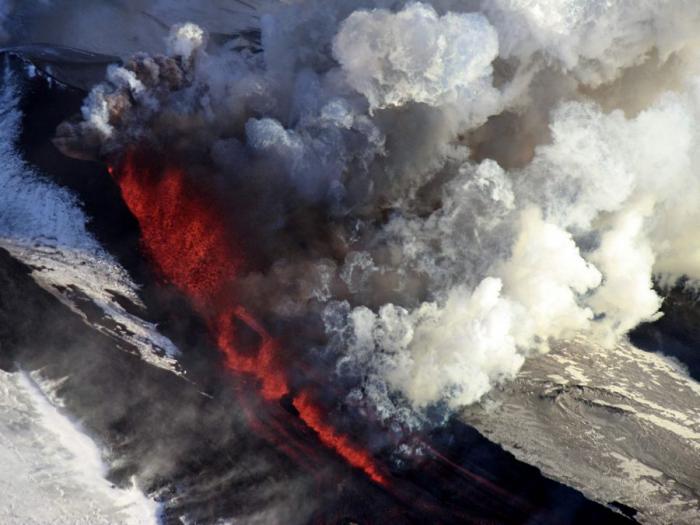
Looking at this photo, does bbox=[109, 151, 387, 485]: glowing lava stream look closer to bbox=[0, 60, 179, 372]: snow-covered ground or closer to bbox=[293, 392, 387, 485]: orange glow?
bbox=[293, 392, 387, 485]: orange glow

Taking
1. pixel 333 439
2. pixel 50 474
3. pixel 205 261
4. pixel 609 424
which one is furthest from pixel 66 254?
pixel 609 424

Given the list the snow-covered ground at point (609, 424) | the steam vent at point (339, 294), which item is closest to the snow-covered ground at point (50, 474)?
the steam vent at point (339, 294)

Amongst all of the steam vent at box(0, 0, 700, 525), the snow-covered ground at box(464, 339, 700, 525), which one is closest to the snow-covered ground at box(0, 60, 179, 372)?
the steam vent at box(0, 0, 700, 525)

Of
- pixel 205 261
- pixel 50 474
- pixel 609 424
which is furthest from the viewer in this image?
pixel 205 261

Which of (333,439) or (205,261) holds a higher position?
(205,261)

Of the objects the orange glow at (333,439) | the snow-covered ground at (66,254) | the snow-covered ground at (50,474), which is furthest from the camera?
the snow-covered ground at (66,254)

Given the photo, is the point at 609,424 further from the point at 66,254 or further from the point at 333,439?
the point at 66,254

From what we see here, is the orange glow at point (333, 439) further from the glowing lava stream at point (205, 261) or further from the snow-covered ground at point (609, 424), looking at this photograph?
the snow-covered ground at point (609, 424)
